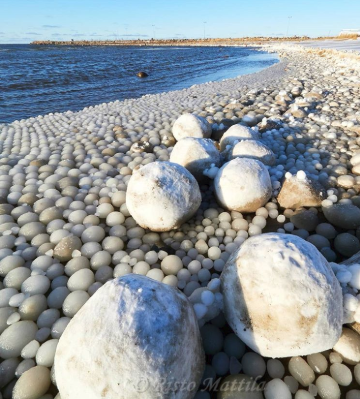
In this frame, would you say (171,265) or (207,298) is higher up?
(207,298)

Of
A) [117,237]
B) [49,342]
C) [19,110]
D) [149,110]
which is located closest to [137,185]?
[117,237]

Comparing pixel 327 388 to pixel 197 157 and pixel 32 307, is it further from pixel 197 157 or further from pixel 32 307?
pixel 197 157

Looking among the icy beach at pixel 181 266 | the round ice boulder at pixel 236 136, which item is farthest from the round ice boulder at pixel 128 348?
the round ice boulder at pixel 236 136

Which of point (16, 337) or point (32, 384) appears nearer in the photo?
point (32, 384)

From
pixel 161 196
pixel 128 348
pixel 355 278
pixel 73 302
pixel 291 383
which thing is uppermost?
pixel 128 348

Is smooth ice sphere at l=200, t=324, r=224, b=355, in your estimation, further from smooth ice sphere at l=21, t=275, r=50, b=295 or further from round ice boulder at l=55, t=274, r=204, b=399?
smooth ice sphere at l=21, t=275, r=50, b=295

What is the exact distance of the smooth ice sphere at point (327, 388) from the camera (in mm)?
1655

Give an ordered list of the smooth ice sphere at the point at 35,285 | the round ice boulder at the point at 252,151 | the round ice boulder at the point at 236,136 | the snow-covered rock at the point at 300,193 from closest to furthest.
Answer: the smooth ice sphere at the point at 35,285
the snow-covered rock at the point at 300,193
the round ice boulder at the point at 252,151
the round ice boulder at the point at 236,136

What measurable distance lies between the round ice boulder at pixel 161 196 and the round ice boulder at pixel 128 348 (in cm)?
115

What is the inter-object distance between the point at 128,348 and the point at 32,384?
77cm

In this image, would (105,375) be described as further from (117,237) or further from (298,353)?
(117,237)

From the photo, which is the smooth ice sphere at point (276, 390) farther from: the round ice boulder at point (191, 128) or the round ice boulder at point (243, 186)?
the round ice boulder at point (191, 128)

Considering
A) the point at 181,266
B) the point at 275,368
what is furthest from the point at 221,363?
the point at 181,266

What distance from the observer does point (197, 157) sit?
344cm
